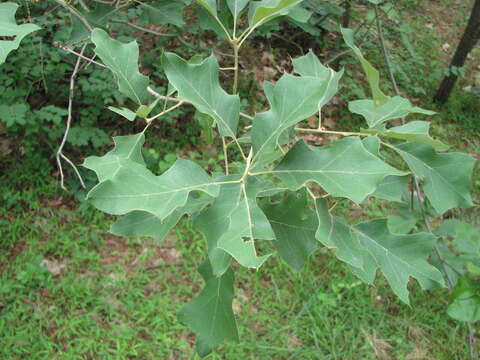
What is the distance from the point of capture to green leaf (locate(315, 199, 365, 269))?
64 centimetres

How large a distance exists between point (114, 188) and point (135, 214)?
0.60 feet

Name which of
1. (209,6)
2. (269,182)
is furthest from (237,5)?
(269,182)

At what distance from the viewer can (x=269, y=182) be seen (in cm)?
69

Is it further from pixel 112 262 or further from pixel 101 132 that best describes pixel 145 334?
pixel 101 132

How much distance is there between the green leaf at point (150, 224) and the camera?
2.30ft

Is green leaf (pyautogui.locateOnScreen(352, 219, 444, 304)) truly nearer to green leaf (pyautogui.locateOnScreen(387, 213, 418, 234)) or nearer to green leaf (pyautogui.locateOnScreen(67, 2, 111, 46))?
green leaf (pyautogui.locateOnScreen(387, 213, 418, 234))

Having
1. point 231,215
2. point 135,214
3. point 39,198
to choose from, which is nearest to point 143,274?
point 39,198

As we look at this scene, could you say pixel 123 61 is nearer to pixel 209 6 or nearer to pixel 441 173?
pixel 209 6

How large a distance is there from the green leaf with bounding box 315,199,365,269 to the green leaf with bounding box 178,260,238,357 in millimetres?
234

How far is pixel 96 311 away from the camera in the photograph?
221 centimetres

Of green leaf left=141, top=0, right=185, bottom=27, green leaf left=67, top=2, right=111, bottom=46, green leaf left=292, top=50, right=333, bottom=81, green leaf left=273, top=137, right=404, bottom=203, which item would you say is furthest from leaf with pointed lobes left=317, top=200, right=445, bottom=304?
green leaf left=67, top=2, right=111, bottom=46

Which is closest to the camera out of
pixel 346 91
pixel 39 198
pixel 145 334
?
pixel 145 334

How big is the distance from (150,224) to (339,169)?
332 millimetres

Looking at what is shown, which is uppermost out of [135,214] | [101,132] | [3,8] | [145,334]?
[3,8]
